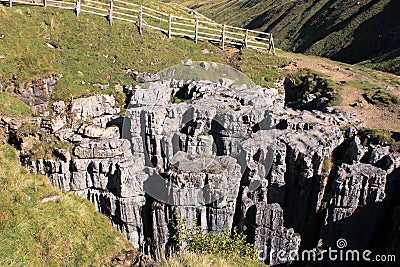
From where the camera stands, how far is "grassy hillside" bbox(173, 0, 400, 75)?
57.2 m

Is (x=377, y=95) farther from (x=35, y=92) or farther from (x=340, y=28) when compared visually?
(x=340, y=28)

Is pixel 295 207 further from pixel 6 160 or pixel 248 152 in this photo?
pixel 6 160

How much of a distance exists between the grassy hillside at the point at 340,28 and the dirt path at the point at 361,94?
26.7 feet

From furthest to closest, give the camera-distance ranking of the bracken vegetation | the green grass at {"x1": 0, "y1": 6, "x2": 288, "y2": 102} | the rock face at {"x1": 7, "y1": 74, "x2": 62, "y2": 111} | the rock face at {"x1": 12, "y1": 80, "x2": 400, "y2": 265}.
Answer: the green grass at {"x1": 0, "y1": 6, "x2": 288, "y2": 102} < the rock face at {"x1": 7, "y1": 74, "x2": 62, "y2": 111} < the rock face at {"x1": 12, "y1": 80, "x2": 400, "y2": 265} < the bracken vegetation

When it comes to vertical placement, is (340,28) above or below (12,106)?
above

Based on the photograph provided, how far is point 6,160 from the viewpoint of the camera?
760 inches

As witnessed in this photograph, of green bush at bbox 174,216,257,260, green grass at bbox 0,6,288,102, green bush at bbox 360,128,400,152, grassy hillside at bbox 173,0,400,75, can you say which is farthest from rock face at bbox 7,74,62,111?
grassy hillside at bbox 173,0,400,75

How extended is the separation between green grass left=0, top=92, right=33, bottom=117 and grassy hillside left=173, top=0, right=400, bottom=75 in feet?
129

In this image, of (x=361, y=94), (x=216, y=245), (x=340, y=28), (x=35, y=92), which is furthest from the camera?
(x=340, y=28)

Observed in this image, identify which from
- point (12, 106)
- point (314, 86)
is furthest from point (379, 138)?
point (12, 106)

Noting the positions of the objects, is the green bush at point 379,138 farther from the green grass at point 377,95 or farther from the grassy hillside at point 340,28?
the grassy hillside at point 340,28

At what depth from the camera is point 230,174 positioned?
19.0m

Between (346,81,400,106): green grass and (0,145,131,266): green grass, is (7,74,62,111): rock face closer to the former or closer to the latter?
(0,145,131,266): green grass

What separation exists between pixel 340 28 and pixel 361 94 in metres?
50.2
